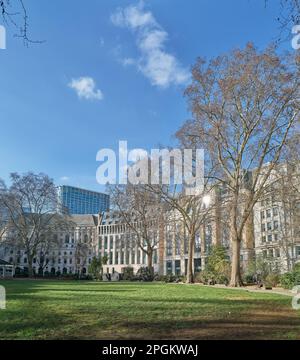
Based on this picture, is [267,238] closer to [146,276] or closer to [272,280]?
[146,276]

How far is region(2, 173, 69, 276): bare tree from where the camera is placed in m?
56.4

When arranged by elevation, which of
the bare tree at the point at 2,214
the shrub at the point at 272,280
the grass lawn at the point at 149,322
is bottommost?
the shrub at the point at 272,280

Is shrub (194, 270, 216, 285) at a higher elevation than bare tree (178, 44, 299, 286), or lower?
lower

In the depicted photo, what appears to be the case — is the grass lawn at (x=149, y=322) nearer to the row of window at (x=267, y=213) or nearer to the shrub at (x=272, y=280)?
the shrub at (x=272, y=280)

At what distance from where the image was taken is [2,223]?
60031mm

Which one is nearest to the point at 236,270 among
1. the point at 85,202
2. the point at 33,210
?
the point at 33,210

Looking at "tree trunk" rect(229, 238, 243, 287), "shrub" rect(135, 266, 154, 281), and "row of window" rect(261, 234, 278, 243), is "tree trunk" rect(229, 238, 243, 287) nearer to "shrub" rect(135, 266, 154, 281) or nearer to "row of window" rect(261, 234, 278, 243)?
"shrub" rect(135, 266, 154, 281)

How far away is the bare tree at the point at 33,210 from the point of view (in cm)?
5641

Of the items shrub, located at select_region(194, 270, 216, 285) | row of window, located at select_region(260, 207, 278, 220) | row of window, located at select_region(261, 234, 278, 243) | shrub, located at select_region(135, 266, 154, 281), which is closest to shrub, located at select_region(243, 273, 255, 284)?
shrub, located at select_region(194, 270, 216, 285)

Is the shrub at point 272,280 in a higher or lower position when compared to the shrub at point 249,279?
higher

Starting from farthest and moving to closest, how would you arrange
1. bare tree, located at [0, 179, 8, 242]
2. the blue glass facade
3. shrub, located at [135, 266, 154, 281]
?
the blue glass facade, bare tree, located at [0, 179, 8, 242], shrub, located at [135, 266, 154, 281]

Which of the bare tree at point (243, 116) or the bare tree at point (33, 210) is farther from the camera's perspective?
the bare tree at point (33, 210)

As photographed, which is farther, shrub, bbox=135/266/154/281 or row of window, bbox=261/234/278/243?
row of window, bbox=261/234/278/243

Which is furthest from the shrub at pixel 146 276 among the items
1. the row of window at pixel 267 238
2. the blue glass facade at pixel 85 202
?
the blue glass facade at pixel 85 202
